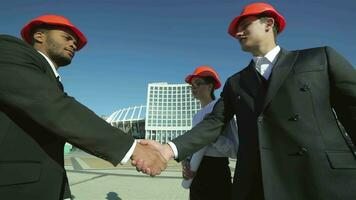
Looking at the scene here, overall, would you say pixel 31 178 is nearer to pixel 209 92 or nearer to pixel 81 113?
pixel 81 113

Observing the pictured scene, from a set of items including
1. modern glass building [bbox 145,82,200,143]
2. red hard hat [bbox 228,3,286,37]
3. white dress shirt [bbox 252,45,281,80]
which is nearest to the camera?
white dress shirt [bbox 252,45,281,80]

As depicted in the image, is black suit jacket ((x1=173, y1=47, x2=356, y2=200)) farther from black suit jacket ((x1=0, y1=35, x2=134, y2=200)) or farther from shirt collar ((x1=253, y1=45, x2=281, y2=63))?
black suit jacket ((x1=0, y1=35, x2=134, y2=200))

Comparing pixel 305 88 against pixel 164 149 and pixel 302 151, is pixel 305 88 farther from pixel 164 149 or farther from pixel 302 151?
pixel 164 149

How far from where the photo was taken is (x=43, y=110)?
1.91m

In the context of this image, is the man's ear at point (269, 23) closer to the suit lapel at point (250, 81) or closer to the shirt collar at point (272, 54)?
the shirt collar at point (272, 54)

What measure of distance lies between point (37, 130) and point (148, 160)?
1061 mm

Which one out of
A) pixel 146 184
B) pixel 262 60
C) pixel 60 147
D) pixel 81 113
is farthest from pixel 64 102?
pixel 146 184

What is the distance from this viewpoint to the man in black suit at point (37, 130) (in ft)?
5.99

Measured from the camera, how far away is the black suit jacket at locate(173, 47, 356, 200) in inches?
82.9

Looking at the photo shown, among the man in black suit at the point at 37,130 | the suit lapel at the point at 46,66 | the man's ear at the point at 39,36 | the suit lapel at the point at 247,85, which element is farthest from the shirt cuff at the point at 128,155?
the man's ear at the point at 39,36

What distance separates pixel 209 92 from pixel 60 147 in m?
2.65

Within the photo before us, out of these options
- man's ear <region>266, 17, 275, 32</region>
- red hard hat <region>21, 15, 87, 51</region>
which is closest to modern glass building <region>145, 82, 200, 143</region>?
red hard hat <region>21, 15, 87, 51</region>

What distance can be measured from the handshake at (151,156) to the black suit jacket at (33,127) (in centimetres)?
46

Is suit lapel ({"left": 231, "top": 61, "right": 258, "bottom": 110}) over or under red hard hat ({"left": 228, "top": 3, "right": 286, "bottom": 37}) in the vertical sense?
under
